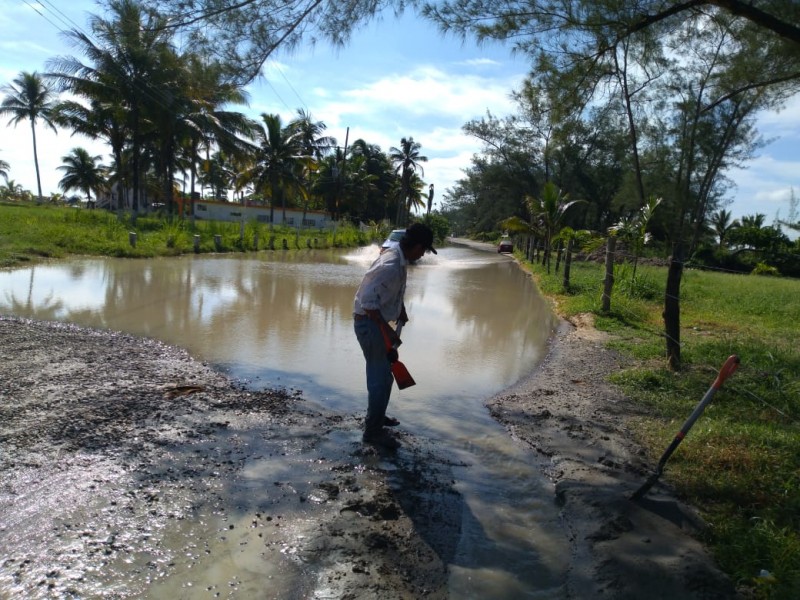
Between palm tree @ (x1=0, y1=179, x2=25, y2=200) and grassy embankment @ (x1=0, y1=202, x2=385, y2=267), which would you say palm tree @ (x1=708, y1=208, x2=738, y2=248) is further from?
palm tree @ (x1=0, y1=179, x2=25, y2=200)

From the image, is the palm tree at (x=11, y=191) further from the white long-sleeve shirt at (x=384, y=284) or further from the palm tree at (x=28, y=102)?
the white long-sleeve shirt at (x=384, y=284)

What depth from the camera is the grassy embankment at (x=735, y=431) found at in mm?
3008

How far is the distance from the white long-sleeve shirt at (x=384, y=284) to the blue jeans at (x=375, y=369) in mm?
126

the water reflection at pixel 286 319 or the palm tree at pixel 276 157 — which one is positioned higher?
the palm tree at pixel 276 157

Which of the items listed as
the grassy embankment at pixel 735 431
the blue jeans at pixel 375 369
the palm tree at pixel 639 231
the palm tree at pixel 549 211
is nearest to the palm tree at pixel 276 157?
the palm tree at pixel 549 211

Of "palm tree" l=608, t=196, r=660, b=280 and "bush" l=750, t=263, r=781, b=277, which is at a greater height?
"palm tree" l=608, t=196, r=660, b=280

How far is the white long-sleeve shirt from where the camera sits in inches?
166

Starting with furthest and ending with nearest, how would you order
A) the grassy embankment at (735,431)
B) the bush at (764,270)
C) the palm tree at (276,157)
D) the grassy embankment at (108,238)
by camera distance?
the palm tree at (276,157) → the bush at (764,270) → the grassy embankment at (108,238) → the grassy embankment at (735,431)

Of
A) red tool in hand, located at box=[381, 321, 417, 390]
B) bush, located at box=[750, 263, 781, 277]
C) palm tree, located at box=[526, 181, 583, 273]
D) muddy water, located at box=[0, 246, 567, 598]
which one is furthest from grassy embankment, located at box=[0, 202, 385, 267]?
bush, located at box=[750, 263, 781, 277]

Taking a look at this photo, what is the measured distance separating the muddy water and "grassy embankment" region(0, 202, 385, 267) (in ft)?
4.08

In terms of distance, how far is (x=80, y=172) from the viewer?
5116cm

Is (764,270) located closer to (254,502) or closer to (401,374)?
(401,374)

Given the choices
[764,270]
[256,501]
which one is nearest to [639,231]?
[256,501]

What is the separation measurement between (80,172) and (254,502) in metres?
56.2
